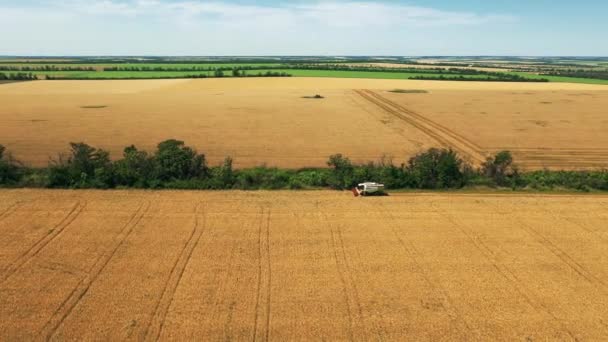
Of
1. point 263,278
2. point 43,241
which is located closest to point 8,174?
point 43,241

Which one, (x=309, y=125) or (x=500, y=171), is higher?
(x=309, y=125)

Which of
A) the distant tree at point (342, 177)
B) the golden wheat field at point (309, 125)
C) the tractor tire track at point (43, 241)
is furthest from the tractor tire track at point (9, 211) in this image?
the distant tree at point (342, 177)

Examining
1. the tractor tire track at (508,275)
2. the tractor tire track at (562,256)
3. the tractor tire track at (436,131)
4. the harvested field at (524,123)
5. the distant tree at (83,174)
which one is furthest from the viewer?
the tractor tire track at (436,131)

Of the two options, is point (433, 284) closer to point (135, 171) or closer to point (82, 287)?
point (82, 287)

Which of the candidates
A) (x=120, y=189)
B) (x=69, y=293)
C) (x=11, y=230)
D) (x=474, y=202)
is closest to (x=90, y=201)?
(x=120, y=189)

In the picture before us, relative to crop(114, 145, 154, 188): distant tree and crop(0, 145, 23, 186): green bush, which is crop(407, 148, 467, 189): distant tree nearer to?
crop(114, 145, 154, 188): distant tree

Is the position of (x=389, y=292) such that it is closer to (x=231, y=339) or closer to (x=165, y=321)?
(x=231, y=339)

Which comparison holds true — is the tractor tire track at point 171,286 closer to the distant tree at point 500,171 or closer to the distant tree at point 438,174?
the distant tree at point 438,174
